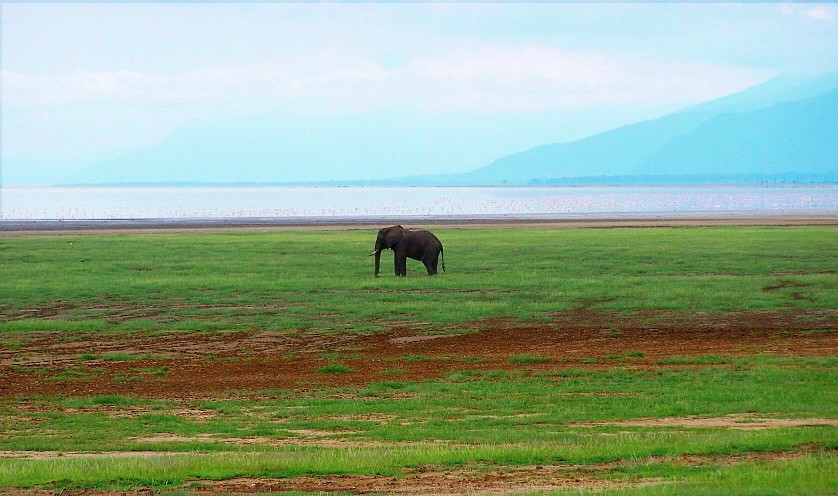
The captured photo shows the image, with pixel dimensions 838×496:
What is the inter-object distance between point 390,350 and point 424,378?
11.6ft

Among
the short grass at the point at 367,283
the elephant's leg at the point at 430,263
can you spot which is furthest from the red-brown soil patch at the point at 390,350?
the elephant's leg at the point at 430,263

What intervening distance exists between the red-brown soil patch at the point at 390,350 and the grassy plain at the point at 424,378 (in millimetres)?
96

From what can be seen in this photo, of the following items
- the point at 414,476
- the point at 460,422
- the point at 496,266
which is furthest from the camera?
the point at 496,266

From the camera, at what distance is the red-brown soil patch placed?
19328 mm

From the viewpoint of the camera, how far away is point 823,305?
93.6ft

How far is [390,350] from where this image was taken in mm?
22703

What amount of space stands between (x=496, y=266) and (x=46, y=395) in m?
23.8

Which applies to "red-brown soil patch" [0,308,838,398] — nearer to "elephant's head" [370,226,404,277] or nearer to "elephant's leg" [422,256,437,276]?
"elephant's leg" [422,256,437,276]

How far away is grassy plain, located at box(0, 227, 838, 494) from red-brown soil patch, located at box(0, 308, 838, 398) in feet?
0.32

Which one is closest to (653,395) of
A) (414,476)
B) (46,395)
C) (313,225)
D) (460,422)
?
(460,422)

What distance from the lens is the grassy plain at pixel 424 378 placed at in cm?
1166

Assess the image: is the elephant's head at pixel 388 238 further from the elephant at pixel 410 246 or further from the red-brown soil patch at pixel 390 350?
the red-brown soil patch at pixel 390 350

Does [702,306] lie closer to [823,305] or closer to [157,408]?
[823,305]

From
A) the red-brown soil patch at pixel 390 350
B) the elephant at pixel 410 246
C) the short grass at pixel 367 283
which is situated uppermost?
the elephant at pixel 410 246
